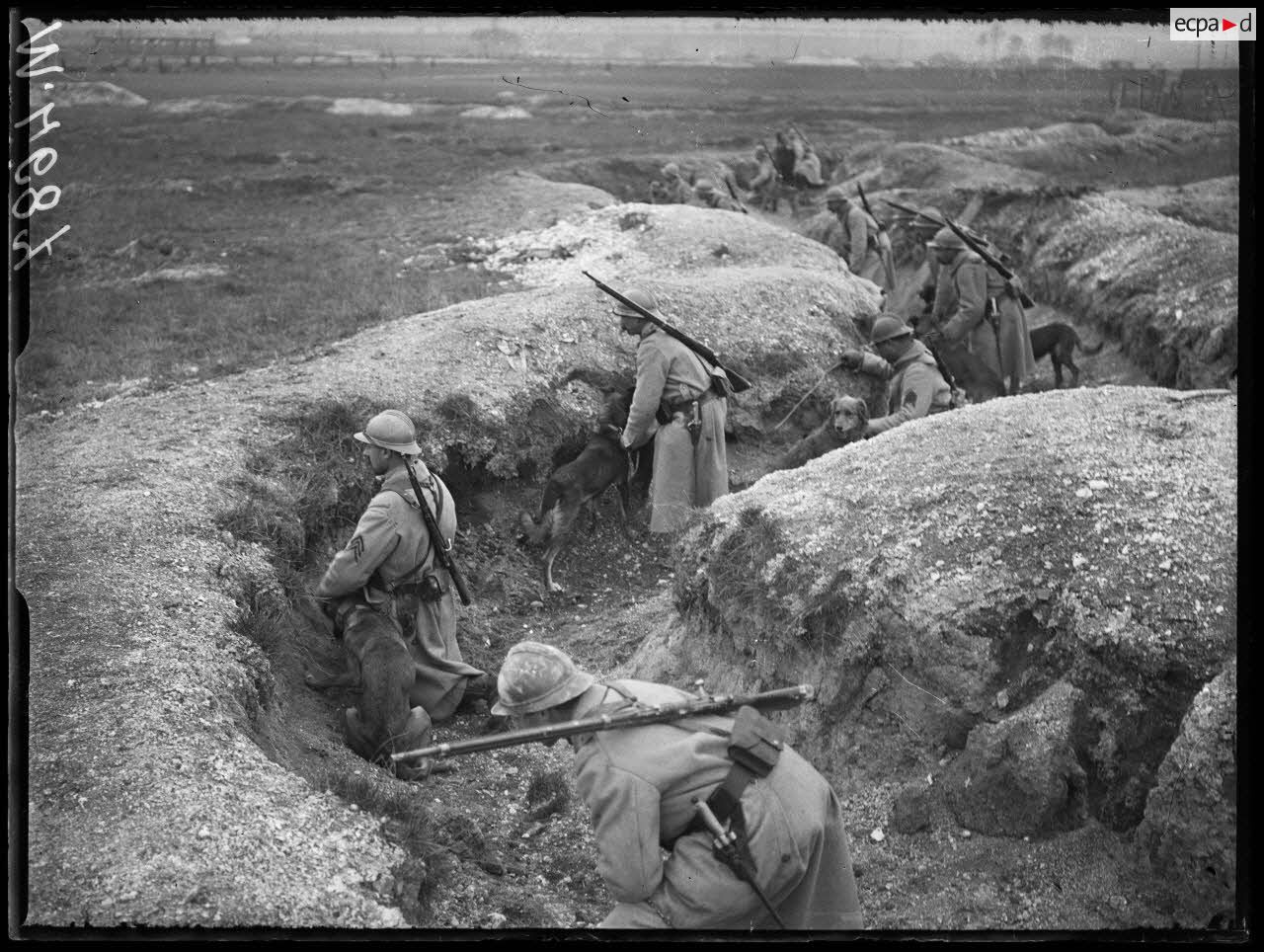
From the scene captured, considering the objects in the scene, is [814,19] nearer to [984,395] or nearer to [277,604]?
[277,604]

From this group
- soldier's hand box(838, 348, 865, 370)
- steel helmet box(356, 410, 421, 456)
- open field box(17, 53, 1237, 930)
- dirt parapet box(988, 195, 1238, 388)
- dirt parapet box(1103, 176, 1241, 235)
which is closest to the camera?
open field box(17, 53, 1237, 930)

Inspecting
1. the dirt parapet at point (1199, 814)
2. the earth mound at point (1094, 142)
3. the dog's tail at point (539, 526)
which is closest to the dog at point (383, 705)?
the dog's tail at point (539, 526)

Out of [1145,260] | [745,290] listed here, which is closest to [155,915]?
[745,290]

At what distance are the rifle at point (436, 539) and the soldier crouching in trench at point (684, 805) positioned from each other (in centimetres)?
348

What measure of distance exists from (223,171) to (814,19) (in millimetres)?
27486

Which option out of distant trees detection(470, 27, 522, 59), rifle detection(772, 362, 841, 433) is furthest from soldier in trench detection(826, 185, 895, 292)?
distant trees detection(470, 27, 522, 59)

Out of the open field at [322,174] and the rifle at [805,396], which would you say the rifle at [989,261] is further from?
the open field at [322,174]

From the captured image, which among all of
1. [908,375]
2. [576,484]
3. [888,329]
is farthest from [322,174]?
[908,375]

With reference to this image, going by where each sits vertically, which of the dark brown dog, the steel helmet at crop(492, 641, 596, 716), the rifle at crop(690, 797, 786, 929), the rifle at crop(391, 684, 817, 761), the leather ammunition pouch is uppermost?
the steel helmet at crop(492, 641, 596, 716)

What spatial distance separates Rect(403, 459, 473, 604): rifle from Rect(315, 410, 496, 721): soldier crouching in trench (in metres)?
0.03

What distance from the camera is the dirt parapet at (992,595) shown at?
699 centimetres

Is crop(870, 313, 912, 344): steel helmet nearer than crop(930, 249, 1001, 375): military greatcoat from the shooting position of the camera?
Yes

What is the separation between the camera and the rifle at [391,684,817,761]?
5137 millimetres

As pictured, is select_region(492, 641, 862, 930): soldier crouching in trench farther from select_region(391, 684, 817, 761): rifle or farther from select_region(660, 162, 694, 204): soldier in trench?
select_region(660, 162, 694, 204): soldier in trench
